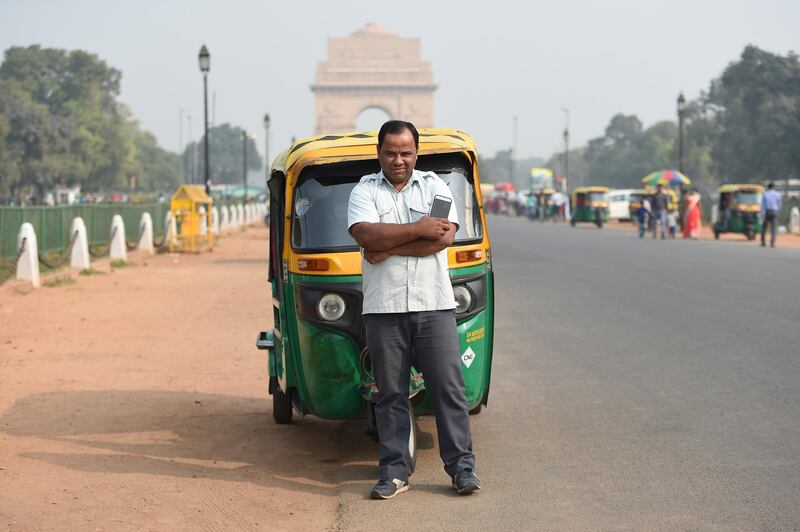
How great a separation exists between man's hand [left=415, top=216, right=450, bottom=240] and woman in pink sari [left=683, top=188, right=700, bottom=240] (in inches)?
1279

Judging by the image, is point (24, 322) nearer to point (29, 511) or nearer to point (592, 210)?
point (29, 511)

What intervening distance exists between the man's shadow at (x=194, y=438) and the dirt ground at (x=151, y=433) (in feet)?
0.04

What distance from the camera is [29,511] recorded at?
5.31 metres

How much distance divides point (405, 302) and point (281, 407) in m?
2.19

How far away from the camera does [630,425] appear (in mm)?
7102

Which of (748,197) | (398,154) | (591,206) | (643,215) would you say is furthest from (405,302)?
(591,206)

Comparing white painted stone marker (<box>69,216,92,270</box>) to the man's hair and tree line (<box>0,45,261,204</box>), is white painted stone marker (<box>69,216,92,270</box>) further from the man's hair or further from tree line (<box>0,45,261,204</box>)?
tree line (<box>0,45,261,204</box>)

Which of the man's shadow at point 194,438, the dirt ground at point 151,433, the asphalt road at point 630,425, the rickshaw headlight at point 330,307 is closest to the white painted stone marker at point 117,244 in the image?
the dirt ground at point 151,433

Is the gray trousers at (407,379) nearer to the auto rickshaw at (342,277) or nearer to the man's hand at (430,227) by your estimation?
the auto rickshaw at (342,277)

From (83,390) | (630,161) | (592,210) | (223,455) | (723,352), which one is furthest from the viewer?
(630,161)

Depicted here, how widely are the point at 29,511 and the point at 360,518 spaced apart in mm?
1421

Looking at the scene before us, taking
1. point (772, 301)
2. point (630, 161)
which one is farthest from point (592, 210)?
point (630, 161)

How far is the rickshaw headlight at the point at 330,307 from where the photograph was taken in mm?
6016

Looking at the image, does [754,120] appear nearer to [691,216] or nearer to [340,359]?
[691,216]
